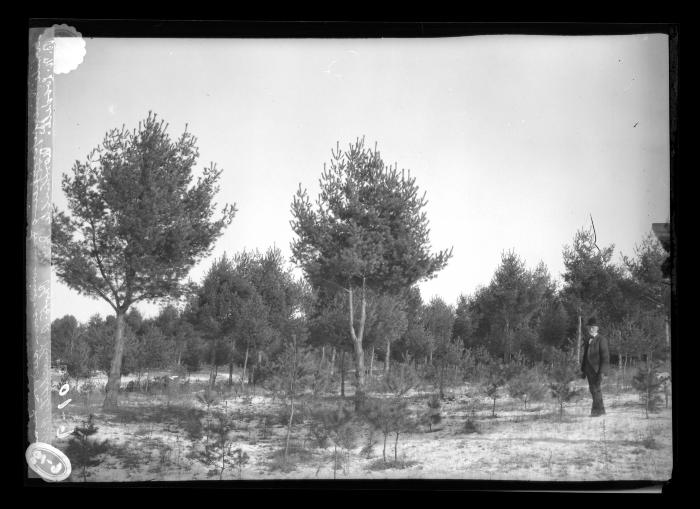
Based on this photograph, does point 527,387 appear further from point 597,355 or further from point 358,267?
point 358,267

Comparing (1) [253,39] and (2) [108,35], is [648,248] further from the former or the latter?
(2) [108,35]

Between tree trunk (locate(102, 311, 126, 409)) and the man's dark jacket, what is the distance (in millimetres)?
3841

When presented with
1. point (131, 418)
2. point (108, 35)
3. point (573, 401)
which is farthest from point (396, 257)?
point (108, 35)

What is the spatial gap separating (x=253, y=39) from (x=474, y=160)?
7.00 feet

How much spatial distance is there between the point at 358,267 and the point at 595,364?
2139 millimetres

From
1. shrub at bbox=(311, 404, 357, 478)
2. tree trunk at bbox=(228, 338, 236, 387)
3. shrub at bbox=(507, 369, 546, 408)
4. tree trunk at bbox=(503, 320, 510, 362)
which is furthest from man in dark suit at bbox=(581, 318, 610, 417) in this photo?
tree trunk at bbox=(228, 338, 236, 387)

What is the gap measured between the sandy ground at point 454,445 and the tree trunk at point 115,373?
8cm

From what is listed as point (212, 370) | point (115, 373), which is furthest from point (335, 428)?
point (115, 373)

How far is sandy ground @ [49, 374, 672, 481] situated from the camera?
499 centimetres

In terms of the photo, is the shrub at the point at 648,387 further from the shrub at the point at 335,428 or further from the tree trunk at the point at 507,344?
the shrub at the point at 335,428

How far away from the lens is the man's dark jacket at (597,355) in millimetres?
5086

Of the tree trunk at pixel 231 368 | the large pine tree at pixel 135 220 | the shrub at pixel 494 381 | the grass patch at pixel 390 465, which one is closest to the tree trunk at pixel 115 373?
the large pine tree at pixel 135 220

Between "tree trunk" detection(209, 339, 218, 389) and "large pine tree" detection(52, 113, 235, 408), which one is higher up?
"large pine tree" detection(52, 113, 235, 408)

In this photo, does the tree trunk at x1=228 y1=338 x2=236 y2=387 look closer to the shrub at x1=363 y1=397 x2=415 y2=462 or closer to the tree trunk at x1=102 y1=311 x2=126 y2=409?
the tree trunk at x1=102 y1=311 x2=126 y2=409
